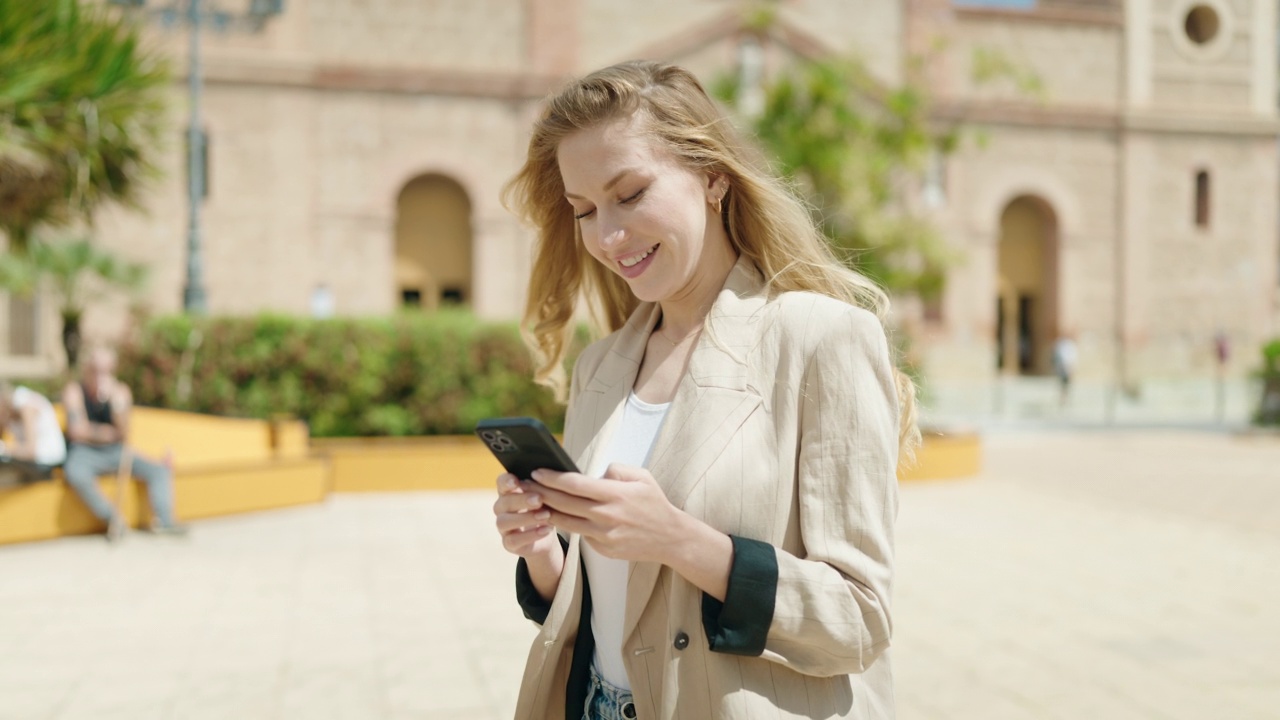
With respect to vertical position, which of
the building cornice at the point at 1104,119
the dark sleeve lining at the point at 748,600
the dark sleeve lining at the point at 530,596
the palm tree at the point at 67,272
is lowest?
the dark sleeve lining at the point at 530,596

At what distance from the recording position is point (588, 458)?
211cm

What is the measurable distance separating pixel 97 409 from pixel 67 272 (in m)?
12.0

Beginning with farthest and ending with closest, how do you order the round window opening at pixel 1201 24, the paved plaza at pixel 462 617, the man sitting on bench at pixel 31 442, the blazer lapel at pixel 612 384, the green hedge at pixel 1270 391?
the round window opening at pixel 1201 24, the green hedge at pixel 1270 391, the man sitting on bench at pixel 31 442, the paved plaza at pixel 462 617, the blazer lapel at pixel 612 384

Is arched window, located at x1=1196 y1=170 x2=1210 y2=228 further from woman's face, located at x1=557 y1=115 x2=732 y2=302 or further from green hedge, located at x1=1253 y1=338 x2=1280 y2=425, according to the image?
woman's face, located at x1=557 y1=115 x2=732 y2=302

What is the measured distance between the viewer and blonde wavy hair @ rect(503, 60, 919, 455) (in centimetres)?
195

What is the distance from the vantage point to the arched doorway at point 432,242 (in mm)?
Result: 27984

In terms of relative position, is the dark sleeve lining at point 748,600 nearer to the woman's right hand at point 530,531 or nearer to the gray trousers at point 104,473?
the woman's right hand at point 530,531

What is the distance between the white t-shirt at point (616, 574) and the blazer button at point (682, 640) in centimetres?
16

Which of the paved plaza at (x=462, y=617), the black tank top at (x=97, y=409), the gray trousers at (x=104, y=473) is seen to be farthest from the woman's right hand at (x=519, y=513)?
the black tank top at (x=97, y=409)

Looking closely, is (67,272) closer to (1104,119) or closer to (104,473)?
(104,473)

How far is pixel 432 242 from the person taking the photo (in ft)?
92.6

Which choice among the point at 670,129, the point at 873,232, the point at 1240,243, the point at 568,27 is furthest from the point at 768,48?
the point at 670,129

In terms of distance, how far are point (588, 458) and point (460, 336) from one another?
35.6ft

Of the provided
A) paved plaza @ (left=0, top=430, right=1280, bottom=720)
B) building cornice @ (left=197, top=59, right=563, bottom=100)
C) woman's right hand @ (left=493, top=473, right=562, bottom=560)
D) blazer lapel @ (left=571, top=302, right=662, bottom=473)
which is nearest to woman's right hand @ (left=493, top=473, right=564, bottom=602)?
woman's right hand @ (left=493, top=473, right=562, bottom=560)
